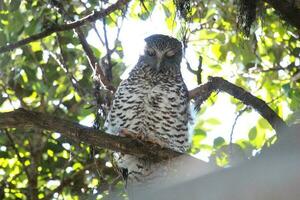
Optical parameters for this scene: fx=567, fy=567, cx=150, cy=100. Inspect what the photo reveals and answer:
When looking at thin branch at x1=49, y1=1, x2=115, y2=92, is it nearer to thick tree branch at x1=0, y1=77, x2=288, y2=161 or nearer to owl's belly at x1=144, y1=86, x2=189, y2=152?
owl's belly at x1=144, y1=86, x2=189, y2=152

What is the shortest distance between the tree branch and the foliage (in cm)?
73

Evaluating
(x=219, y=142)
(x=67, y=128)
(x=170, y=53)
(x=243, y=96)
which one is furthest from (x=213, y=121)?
(x=67, y=128)

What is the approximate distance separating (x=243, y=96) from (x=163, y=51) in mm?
1641

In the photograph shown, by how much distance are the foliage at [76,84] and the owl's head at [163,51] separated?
6.8 inches

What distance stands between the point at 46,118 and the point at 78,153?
1.91 m

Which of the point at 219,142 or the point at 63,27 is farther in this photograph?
the point at 219,142

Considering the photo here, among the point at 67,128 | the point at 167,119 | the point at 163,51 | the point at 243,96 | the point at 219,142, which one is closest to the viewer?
the point at 67,128

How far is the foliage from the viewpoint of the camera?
4121mm

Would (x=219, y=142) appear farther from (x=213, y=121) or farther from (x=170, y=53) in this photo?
(x=170, y=53)

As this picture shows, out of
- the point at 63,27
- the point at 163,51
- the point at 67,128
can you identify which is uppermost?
the point at 163,51

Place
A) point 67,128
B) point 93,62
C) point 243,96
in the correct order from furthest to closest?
1. point 93,62
2. point 243,96
3. point 67,128

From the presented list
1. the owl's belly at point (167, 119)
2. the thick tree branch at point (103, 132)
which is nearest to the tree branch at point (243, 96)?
the thick tree branch at point (103, 132)

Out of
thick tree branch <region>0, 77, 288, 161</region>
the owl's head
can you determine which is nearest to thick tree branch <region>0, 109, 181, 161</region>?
thick tree branch <region>0, 77, 288, 161</region>

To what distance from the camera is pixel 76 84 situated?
419cm
